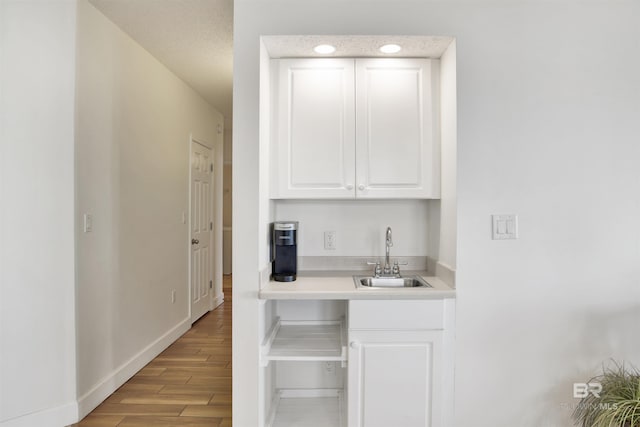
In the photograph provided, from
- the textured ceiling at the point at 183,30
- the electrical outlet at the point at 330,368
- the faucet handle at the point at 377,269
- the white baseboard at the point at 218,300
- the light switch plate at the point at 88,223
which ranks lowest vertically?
the white baseboard at the point at 218,300

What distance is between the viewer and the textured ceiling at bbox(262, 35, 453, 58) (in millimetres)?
1918

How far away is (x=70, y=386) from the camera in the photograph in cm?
227

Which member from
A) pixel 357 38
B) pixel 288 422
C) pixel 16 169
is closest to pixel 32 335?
pixel 16 169

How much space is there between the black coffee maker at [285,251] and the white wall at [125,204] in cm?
124

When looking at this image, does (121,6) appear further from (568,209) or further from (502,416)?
(502,416)

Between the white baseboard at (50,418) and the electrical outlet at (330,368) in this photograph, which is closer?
the white baseboard at (50,418)

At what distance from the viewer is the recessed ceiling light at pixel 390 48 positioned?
1987mm

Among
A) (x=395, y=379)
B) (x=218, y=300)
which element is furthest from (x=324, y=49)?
(x=218, y=300)

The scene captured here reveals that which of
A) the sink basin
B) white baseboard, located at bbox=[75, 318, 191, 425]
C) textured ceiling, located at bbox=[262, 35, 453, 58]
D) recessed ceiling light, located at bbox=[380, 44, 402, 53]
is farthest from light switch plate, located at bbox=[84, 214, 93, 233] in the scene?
recessed ceiling light, located at bbox=[380, 44, 402, 53]

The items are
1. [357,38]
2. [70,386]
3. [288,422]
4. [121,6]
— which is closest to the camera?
[357,38]

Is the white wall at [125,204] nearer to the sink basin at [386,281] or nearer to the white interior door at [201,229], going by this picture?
the white interior door at [201,229]

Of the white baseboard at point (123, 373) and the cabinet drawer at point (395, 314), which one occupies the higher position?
the cabinet drawer at point (395, 314)

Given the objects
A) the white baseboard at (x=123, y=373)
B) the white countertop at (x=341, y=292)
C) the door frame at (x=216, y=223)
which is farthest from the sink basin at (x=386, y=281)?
the door frame at (x=216, y=223)

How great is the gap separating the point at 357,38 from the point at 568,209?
4.50ft
